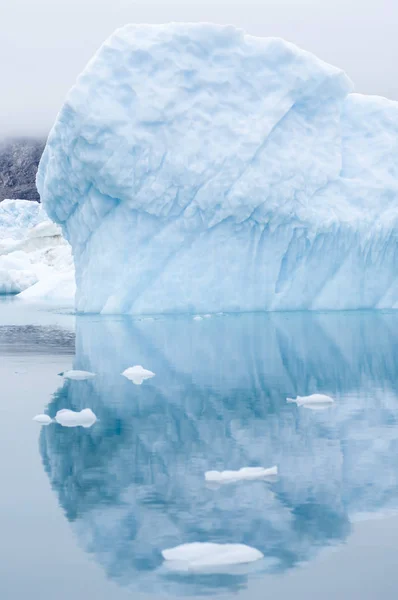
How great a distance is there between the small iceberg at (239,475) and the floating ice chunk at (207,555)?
1.06m

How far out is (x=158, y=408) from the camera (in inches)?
270

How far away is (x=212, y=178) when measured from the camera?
53.0 feet

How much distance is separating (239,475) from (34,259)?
34.7 meters

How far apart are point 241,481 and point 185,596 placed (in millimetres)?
1441

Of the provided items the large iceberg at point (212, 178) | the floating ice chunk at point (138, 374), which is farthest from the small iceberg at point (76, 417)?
the large iceberg at point (212, 178)

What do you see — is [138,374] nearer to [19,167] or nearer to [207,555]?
[207,555]

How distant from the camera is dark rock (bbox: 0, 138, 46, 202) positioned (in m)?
84.2

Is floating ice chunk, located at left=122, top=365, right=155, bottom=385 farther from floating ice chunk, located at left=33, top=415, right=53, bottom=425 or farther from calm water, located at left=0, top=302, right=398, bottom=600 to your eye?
floating ice chunk, located at left=33, top=415, right=53, bottom=425

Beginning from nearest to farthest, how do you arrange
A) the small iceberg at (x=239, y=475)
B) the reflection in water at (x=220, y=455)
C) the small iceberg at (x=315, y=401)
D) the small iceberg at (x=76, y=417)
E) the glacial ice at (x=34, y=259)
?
the reflection in water at (x=220, y=455) < the small iceberg at (x=239, y=475) < the small iceberg at (x=76, y=417) < the small iceberg at (x=315, y=401) < the glacial ice at (x=34, y=259)

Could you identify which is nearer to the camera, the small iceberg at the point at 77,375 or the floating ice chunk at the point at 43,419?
the floating ice chunk at the point at 43,419

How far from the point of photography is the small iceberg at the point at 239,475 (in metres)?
4.63

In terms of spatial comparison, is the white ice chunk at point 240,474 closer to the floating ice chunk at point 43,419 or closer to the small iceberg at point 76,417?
the small iceberg at point 76,417

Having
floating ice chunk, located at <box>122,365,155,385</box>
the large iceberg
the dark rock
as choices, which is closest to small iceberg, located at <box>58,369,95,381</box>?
floating ice chunk, located at <box>122,365,155,385</box>

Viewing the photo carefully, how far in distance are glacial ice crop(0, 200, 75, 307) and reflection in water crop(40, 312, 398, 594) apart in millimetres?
16525
